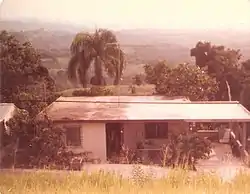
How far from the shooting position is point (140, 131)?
1.82 meters

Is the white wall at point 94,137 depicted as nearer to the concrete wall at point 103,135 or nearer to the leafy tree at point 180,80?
the concrete wall at point 103,135

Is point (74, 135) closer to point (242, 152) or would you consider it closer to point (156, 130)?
point (156, 130)

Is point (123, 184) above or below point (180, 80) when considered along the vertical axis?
below

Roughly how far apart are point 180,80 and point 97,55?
340 millimetres

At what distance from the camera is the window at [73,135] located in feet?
6.01

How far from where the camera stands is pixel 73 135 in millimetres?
1843

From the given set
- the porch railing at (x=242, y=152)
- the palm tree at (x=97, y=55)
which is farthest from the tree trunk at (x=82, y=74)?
the porch railing at (x=242, y=152)

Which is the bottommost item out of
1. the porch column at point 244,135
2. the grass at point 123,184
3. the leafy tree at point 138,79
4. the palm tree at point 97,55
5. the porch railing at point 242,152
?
the grass at point 123,184

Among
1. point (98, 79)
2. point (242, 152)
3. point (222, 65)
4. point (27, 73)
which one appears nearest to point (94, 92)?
point (98, 79)

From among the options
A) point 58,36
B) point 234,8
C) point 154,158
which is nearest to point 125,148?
point 154,158

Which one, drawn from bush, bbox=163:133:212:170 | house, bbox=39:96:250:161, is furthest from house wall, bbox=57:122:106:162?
bush, bbox=163:133:212:170

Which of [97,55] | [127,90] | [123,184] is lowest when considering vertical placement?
[123,184]

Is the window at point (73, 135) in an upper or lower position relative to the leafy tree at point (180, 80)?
lower

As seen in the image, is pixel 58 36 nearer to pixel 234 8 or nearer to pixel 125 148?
pixel 125 148
